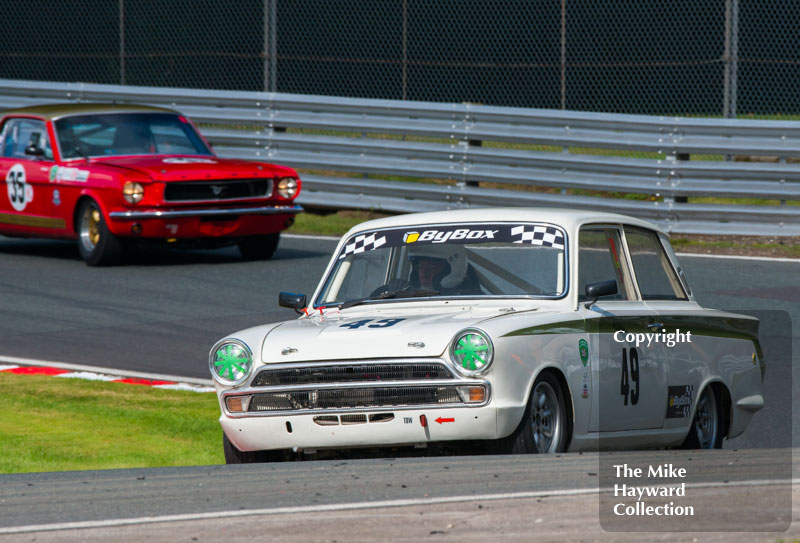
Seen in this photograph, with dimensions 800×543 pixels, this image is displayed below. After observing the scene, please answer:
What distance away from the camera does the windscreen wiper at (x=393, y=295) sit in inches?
273

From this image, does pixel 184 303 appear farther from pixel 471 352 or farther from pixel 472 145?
pixel 471 352

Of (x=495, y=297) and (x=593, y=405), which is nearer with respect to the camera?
(x=593, y=405)

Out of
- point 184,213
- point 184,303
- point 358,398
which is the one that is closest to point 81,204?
point 184,213

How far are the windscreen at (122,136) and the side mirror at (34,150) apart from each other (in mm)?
209

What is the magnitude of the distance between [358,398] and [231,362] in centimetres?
67

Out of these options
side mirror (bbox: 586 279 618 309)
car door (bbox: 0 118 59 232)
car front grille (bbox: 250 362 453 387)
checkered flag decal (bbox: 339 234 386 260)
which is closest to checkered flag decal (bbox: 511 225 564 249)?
side mirror (bbox: 586 279 618 309)

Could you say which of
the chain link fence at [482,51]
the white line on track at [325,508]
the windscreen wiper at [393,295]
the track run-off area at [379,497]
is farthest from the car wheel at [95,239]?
the white line on track at [325,508]

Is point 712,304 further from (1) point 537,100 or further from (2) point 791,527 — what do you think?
(1) point 537,100

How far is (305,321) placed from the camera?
6.72 meters

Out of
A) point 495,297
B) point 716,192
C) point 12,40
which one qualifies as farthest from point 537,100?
point 495,297

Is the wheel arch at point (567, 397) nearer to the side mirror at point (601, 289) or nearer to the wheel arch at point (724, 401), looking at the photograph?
the side mirror at point (601, 289)

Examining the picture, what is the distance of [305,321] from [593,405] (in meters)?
1.42

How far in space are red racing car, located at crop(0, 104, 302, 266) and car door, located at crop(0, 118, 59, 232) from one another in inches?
Answer: 0.4

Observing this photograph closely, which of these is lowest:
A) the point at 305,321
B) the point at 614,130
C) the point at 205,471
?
the point at 205,471
